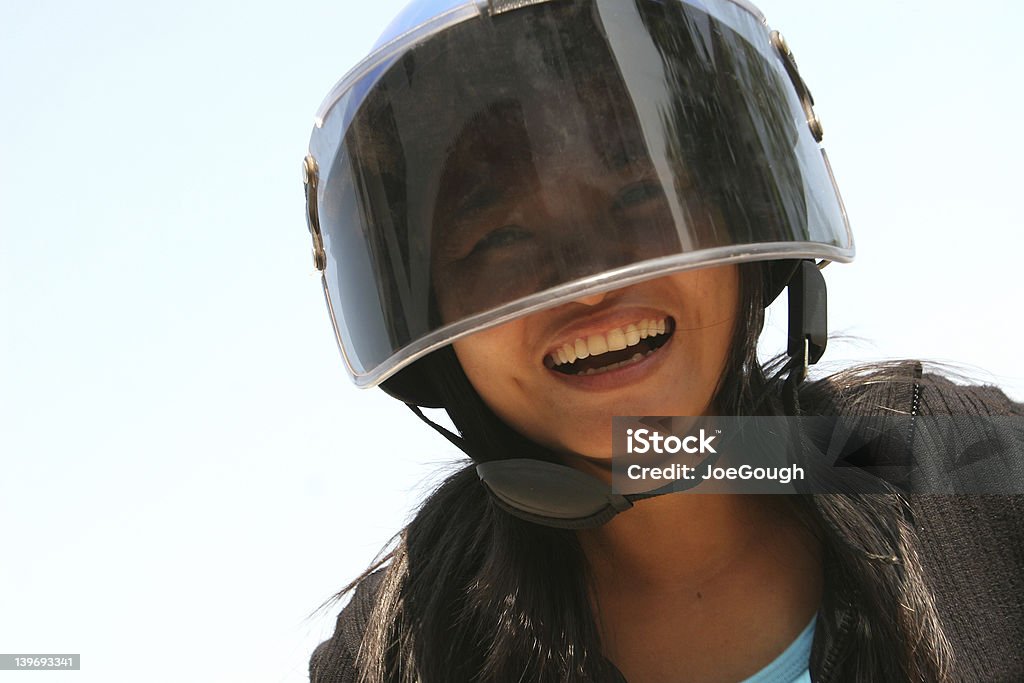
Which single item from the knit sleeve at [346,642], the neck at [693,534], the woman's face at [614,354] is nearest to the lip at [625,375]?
the woman's face at [614,354]

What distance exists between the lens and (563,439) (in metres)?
1.63

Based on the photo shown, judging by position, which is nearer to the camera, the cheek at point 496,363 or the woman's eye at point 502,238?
the woman's eye at point 502,238

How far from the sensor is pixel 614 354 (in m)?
1.57

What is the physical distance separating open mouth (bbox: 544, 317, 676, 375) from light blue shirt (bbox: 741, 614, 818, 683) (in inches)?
17.6

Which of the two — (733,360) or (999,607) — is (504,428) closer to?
(733,360)

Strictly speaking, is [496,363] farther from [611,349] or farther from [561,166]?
[561,166]

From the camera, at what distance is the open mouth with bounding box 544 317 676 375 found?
152cm

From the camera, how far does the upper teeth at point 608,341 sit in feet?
4.97

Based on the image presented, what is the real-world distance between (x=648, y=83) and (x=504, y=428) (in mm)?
577

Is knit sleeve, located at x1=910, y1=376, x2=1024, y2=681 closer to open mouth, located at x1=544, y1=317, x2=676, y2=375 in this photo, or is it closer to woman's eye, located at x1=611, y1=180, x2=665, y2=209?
open mouth, located at x1=544, y1=317, x2=676, y2=375

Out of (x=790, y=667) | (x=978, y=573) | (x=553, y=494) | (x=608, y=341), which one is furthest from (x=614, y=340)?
(x=978, y=573)

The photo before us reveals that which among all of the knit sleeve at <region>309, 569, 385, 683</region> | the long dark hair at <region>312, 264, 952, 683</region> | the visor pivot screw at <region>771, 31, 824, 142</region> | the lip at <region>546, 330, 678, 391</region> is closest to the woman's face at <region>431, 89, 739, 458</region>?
the lip at <region>546, 330, 678, 391</region>

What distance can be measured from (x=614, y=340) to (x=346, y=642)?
0.81 m

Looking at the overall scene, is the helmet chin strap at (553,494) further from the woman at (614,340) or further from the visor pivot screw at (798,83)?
the visor pivot screw at (798,83)
